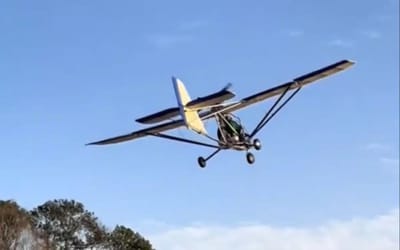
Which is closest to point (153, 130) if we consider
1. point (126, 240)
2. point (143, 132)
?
point (143, 132)

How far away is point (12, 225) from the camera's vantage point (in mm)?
73125

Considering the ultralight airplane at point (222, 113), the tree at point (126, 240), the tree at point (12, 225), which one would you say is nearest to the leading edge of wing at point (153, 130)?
the ultralight airplane at point (222, 113)

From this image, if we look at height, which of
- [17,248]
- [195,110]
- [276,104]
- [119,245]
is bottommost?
[195,110]

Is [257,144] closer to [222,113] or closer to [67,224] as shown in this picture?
[222,113]

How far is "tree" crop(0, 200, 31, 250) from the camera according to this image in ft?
233

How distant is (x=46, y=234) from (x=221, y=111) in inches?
2342

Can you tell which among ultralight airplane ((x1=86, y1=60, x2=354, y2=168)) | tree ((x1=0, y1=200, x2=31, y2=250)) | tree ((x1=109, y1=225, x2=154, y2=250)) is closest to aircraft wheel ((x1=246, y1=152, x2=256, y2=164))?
ultralight airplane ((x1=86, y1=60, x2=354, y2=168))

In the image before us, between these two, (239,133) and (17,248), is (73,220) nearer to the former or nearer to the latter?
(17,248)

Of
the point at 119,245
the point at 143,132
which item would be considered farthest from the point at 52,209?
the point at 143,132

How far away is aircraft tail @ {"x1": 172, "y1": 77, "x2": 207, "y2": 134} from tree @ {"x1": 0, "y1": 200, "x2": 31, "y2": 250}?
48.3 metres

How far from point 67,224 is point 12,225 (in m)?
14.6

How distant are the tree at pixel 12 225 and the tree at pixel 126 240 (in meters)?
11.5

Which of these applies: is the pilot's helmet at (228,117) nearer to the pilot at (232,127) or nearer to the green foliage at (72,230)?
the pilot at (232,127)

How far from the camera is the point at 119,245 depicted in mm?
84562
